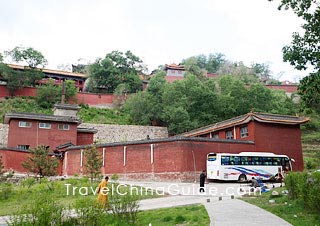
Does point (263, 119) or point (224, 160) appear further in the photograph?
point (263, 119)

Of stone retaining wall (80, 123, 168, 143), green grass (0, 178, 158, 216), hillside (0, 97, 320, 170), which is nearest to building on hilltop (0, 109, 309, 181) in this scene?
stone retaining wall (80, 123, 168, 143)

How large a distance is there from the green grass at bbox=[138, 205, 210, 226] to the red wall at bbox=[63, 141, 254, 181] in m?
12.6

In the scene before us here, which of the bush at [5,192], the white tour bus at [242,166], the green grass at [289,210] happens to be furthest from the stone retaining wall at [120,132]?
the green grass at [289,210]

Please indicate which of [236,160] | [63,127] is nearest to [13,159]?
[63,127]

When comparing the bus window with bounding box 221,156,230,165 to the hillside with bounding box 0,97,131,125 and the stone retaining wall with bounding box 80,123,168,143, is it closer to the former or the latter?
the stone retaining wall with bounding box 80,123,168,143

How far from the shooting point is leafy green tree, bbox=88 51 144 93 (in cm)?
5972

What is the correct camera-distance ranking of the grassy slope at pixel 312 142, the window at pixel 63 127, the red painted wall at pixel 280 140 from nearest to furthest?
the red painted wall at pixel 280 140 < the window at pixel 63 127 < the grassy slope at pixel 312 142

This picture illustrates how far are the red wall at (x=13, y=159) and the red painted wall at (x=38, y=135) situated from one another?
318 centimetres

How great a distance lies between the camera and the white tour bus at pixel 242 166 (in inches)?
996

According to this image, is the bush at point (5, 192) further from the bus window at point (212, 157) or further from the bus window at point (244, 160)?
the bus window at point (244, 160)

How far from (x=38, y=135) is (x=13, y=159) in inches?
188

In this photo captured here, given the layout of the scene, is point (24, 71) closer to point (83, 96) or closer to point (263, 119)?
point (83, 96)

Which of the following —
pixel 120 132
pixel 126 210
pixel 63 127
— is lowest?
pixel 126 210

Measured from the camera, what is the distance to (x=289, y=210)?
1217 cm
